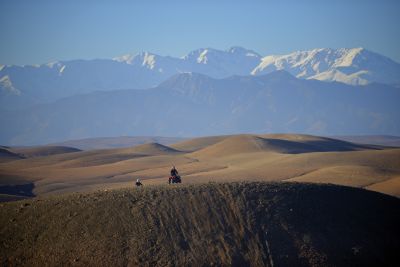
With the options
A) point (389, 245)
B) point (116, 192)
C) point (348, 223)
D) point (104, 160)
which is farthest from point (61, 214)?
point (104, 160)

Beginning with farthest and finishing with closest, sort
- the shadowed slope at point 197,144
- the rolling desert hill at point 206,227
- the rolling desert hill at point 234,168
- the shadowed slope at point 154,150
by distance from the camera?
1. the shadowed slope at point 197,144
2. the shadowed slope at point 154,150
3. the rolling desert hill at point 234,168
4. the rolling desert hill at point 206,227

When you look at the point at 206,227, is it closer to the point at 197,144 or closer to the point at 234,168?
the point at 234,168

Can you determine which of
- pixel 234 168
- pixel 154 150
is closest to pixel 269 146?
pixel 234 168

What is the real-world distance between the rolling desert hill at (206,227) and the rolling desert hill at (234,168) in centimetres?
2277

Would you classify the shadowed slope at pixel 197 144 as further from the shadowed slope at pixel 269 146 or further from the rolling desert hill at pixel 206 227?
the rolling desert hill at pixel 206 227

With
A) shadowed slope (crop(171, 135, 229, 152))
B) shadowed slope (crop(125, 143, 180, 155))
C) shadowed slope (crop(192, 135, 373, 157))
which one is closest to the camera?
shadowed slope (crop(192, 135, 373, 157))

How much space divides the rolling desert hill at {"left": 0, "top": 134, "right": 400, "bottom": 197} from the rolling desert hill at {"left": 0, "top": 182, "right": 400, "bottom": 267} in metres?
22.8

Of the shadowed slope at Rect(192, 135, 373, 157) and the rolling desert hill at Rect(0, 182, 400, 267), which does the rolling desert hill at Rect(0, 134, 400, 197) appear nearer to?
the shadowed slope at Rect(192, 135, 373, 157)

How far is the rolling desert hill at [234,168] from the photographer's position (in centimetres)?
6259

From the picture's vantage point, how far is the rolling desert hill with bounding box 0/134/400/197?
62594 millimetres

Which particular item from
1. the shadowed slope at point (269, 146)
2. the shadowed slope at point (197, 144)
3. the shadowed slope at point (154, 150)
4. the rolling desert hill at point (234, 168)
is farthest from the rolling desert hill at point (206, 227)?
the shadowed slope at point (197, 144)

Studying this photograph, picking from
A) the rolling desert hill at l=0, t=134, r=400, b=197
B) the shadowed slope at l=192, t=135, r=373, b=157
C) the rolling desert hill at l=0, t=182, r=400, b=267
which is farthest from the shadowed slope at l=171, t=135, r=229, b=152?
the rolling desert hill at l=0, t=182, r=400, b=267

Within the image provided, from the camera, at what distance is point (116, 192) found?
29.9 metres

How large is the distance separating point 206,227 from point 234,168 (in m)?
52.9
